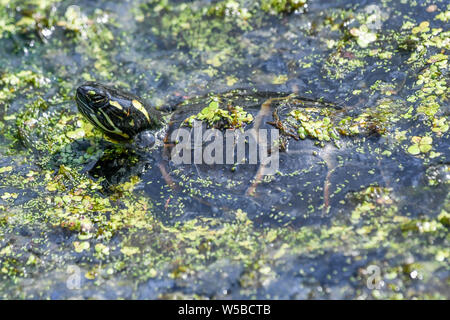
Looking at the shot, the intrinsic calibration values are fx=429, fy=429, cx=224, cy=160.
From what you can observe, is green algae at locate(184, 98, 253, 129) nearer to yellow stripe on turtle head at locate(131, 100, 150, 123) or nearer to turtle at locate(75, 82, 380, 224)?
turtle at locate(75, 82, 380, 224)

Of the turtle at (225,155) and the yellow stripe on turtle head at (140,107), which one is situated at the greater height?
the yellow stripe on turtle head at (140,107)

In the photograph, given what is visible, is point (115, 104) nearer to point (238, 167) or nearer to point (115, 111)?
point (115, 111)


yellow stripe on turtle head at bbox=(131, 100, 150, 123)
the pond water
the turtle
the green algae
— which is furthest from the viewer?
yellow stripe on turtle head at bbox=(131, 100, 150, 123)

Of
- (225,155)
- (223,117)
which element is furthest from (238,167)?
(223,117)

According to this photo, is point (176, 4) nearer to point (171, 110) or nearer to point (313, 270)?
point (171, 110)

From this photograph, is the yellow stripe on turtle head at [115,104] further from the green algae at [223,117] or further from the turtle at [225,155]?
the green algae at [223,117]

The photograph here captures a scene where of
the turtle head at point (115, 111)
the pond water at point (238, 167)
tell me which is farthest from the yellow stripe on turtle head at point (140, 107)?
the pond water at point (238, 167)

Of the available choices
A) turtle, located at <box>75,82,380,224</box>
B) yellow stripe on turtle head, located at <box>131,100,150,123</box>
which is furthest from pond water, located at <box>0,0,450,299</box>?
yellow stripe on turtle head, located at <box>131,100,150,123</box>
